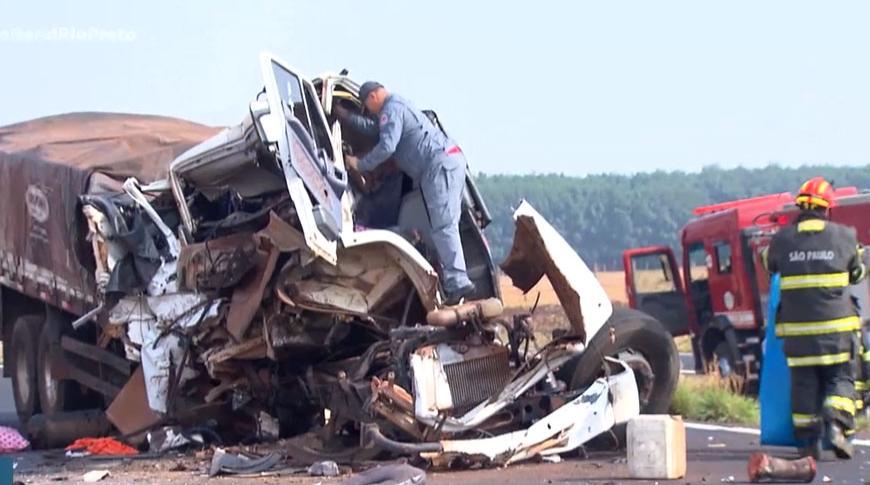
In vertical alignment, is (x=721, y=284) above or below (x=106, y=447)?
below

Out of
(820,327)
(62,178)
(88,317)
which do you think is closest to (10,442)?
(88,317)

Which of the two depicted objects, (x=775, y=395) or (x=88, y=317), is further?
(x=88, y=317)

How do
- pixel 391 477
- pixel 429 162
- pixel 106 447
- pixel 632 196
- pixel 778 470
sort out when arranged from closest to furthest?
pixel 391 477 → pixel 778 470 → pixel 429 162 → pixel 106 447 → pixel 632 196

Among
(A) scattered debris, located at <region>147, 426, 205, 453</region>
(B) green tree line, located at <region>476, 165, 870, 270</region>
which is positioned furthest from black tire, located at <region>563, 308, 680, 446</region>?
(B) green tree line, located at <region>476, 165, 870, 270</region>

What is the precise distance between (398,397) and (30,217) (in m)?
5.39

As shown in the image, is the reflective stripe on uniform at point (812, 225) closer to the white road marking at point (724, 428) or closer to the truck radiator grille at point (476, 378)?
the truck radiator grille at point (476, 378)

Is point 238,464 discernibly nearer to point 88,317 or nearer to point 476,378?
point 476,378

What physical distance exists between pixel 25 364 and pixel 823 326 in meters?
7.23

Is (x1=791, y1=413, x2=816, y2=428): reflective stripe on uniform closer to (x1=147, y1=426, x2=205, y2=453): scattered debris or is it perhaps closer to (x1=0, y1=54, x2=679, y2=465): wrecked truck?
(x1=0, y1=54, x2=679, y2=465): wrecked truck

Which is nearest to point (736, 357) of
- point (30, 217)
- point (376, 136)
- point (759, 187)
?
point (30, 217)

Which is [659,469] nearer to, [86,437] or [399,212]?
[399,212]

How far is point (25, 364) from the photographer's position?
45.5ft

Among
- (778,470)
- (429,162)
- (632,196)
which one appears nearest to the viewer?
(778,470)

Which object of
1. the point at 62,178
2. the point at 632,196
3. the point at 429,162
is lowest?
the point at 632,196
